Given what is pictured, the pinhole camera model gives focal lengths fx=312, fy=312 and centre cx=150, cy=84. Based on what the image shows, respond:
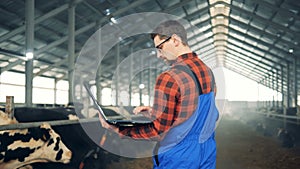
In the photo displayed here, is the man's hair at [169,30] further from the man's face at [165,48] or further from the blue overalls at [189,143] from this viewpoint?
the blue overalls at [189,143]

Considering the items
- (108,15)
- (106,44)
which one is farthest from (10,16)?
(106,44)

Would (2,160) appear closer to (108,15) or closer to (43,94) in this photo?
(108,15)

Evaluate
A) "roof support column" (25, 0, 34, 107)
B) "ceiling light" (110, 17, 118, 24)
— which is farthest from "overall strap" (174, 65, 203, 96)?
"ceiling light" (110, 17, 118, 24)

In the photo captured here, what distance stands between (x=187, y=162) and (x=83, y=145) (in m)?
3.67

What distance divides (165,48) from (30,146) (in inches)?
109

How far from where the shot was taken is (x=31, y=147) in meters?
3.93

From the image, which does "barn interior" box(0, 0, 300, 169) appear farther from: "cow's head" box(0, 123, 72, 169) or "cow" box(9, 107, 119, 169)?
"cow's head" box(0, 123, 72, 169)

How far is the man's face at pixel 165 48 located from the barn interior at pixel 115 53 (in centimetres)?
51

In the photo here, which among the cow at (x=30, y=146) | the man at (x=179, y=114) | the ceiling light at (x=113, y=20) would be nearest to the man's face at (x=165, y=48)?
the man at (x=179, y=114)

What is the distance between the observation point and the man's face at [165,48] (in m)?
1.85

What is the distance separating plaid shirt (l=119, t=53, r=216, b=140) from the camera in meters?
1.69

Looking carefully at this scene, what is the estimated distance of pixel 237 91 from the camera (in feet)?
143

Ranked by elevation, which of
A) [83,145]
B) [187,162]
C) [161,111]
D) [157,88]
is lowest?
[83,145]

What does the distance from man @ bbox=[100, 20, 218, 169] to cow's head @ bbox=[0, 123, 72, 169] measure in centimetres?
239
